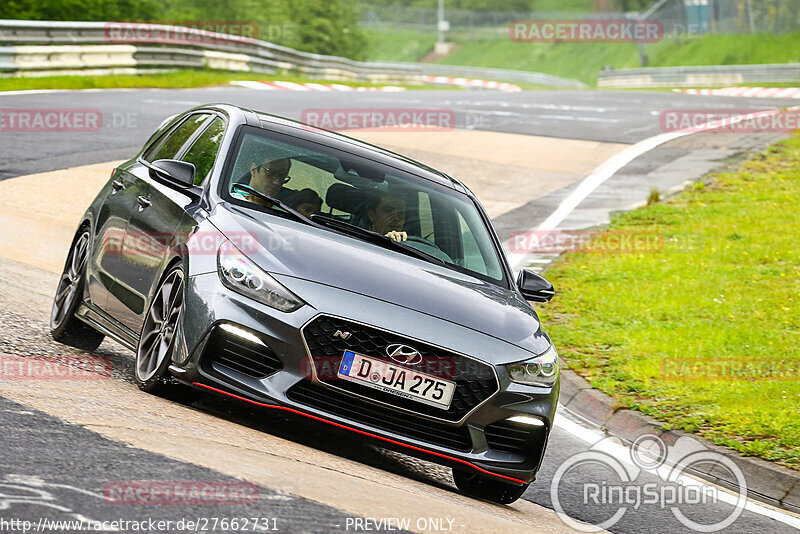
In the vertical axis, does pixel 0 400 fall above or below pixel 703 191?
above

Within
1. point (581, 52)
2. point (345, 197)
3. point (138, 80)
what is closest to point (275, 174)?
point (345, 197)

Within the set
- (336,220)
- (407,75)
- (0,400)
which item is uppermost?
(336,220)

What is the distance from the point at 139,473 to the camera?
4383mm

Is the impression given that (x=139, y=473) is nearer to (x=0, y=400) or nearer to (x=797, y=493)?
(x=0, y=400)

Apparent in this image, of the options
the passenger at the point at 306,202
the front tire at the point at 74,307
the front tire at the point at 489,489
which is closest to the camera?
the front tire at the point at 489,489

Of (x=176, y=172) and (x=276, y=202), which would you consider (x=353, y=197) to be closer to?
(x=276, y=202)

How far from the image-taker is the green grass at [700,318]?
28.0 feet

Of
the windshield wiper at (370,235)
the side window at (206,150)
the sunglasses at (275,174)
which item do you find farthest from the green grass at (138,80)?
the windshield wiper at (370,235)

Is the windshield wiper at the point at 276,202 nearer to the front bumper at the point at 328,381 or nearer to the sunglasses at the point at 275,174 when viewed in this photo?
the sunglasses at the point at 275,174

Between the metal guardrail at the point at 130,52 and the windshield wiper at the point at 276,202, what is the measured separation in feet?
61.6

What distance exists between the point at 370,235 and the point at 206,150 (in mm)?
1240

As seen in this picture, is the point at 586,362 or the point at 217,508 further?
the point at 586,362

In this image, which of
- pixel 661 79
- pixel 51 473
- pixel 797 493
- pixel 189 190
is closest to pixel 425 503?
pixel 51 473

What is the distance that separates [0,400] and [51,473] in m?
1.12
